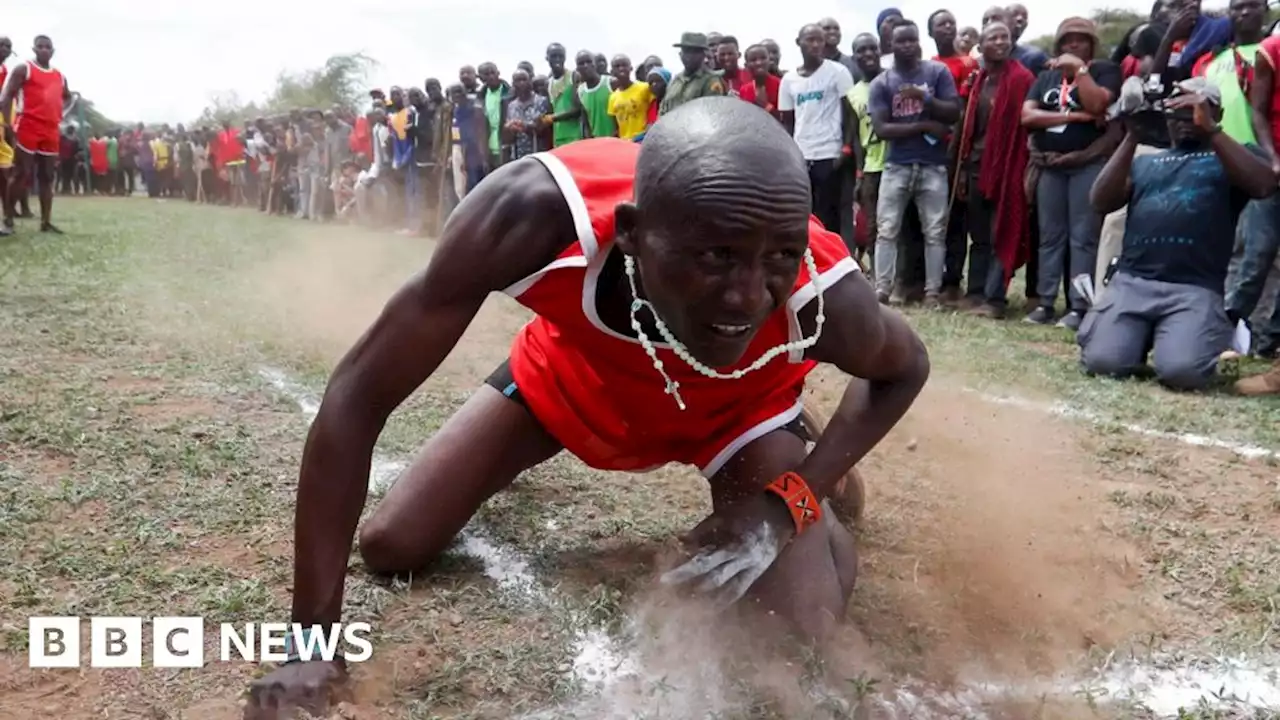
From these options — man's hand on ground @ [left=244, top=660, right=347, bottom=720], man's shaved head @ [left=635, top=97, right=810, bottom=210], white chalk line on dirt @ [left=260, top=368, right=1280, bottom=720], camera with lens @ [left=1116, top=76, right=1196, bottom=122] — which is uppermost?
camera with lens @ [left=1116, top=76, right=1196, bottom=122]

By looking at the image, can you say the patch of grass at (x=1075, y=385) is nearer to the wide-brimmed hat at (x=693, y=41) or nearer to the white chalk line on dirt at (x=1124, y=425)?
the white chalk line on dirt at (x=1124, y=425)

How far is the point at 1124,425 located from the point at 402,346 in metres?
3.41

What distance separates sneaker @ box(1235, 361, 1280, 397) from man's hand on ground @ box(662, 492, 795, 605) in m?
3.53

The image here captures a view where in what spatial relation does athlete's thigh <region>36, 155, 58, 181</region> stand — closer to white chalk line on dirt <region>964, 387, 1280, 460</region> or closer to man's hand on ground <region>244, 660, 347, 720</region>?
white chalk line on dirt <region>964, 387, 1280, 460</region>

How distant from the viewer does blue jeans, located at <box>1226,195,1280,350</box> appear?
5520 mm

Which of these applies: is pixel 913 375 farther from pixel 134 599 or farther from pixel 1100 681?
pixel 134 599

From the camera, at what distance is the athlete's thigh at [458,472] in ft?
9.18

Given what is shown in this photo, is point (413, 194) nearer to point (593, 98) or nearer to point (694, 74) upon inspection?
point (593, 98)

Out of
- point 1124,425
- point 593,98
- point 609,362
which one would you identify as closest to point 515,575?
point 609,362

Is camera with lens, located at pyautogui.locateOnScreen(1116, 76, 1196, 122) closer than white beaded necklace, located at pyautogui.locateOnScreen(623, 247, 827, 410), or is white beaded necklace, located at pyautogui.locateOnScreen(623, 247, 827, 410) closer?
white beaded necklace, located at pyautogui.locateOnScreen(623, 247, 827, 410)

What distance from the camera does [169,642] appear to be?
235 cm

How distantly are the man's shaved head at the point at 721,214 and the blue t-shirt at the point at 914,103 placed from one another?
5.50 m

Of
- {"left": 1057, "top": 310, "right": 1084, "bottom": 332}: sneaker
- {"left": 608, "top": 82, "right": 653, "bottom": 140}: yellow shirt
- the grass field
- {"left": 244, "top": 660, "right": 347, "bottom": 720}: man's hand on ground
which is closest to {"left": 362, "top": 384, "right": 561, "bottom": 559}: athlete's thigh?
the grass field

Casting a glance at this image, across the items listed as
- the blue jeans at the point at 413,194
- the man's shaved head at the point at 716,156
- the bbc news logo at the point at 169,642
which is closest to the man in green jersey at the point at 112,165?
the blue jeans at the point at 413,194
